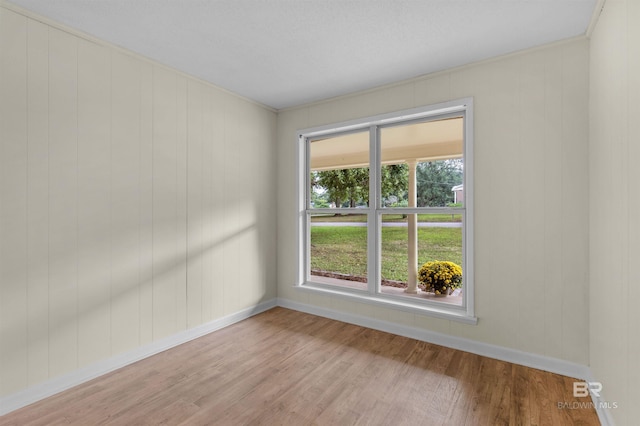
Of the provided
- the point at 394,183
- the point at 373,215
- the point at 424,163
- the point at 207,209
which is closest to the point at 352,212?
the point at 373,215

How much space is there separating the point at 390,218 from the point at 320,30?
202cm

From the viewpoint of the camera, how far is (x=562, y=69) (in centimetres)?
239

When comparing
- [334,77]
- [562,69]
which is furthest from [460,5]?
[334,77]

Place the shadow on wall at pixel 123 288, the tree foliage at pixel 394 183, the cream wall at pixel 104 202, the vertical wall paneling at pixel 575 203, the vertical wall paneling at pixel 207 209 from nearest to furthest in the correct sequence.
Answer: the cream wall at pixel 104 202, the shadow on wall at pixel 123 288, the vertical wall paneling at pixel 575 203, the tree foliage at pixel 394 183, the vertical wall paneling at pixel 207 209

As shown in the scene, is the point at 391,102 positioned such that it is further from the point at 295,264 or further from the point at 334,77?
the point at 295,264

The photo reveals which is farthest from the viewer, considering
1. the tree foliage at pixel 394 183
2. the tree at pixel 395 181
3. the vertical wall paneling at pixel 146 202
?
the tree at pixel 395 181

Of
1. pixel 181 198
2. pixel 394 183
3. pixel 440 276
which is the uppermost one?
pixel 394 183

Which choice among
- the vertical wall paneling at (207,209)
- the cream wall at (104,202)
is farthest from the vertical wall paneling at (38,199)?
the vertical wall paneling at (207,209)

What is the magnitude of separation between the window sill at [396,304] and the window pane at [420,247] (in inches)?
4.1

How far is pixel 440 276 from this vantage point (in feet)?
10.3

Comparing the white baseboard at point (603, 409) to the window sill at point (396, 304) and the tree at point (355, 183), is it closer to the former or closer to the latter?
the window sill at point (396, 304)

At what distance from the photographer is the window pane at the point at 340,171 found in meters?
3.63

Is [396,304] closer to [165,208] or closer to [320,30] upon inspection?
[165,208]

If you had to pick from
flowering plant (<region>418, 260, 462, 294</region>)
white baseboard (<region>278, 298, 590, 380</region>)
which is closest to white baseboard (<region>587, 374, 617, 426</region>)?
white baseboard (<region>278, 298, 590, 380</region>)
